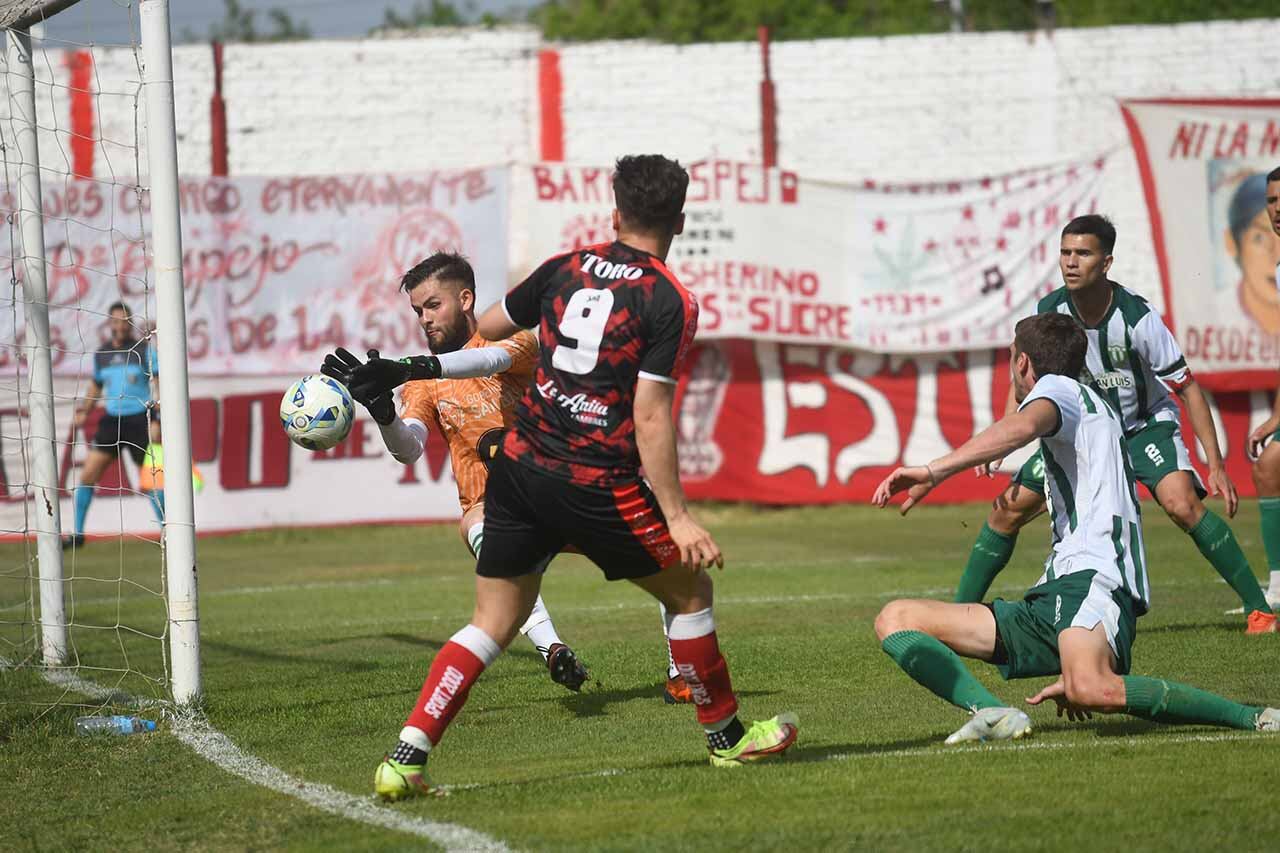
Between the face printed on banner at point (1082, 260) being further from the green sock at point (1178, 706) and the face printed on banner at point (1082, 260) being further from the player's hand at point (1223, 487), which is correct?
the green sock at point (1178, 706)

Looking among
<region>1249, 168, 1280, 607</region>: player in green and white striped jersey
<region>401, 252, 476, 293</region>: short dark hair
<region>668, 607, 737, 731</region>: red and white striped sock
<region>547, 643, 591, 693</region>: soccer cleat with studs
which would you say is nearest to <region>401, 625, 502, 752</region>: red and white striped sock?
<region>668, 607, 737, 731</region>: red and white striped sock

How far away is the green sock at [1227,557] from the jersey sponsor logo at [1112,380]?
84 centimetres

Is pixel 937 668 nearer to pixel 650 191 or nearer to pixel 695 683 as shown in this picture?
pixel 695 683

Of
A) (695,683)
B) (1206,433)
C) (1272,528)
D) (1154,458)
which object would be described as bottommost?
(1272,528)

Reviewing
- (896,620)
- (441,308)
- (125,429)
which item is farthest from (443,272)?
(125,429)

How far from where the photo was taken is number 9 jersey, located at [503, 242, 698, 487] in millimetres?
4809

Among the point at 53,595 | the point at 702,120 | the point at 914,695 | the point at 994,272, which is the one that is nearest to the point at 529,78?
the point at 702,120

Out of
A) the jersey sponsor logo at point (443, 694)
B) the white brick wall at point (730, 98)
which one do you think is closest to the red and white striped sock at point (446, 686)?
the jersey sponsor logo at point (443, 694)

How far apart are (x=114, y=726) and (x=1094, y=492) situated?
422 cm

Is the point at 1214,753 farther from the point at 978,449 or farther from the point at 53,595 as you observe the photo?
the point at 53,595

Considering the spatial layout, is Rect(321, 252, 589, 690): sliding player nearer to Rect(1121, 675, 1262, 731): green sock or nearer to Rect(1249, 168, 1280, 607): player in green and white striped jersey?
Rect(1121, 675, 1262, 731): green sock

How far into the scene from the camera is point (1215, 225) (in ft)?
57.0

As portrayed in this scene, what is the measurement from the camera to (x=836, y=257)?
17625 mm

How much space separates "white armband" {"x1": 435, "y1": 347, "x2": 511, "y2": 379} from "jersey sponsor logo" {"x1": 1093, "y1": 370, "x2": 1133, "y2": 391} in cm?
380
